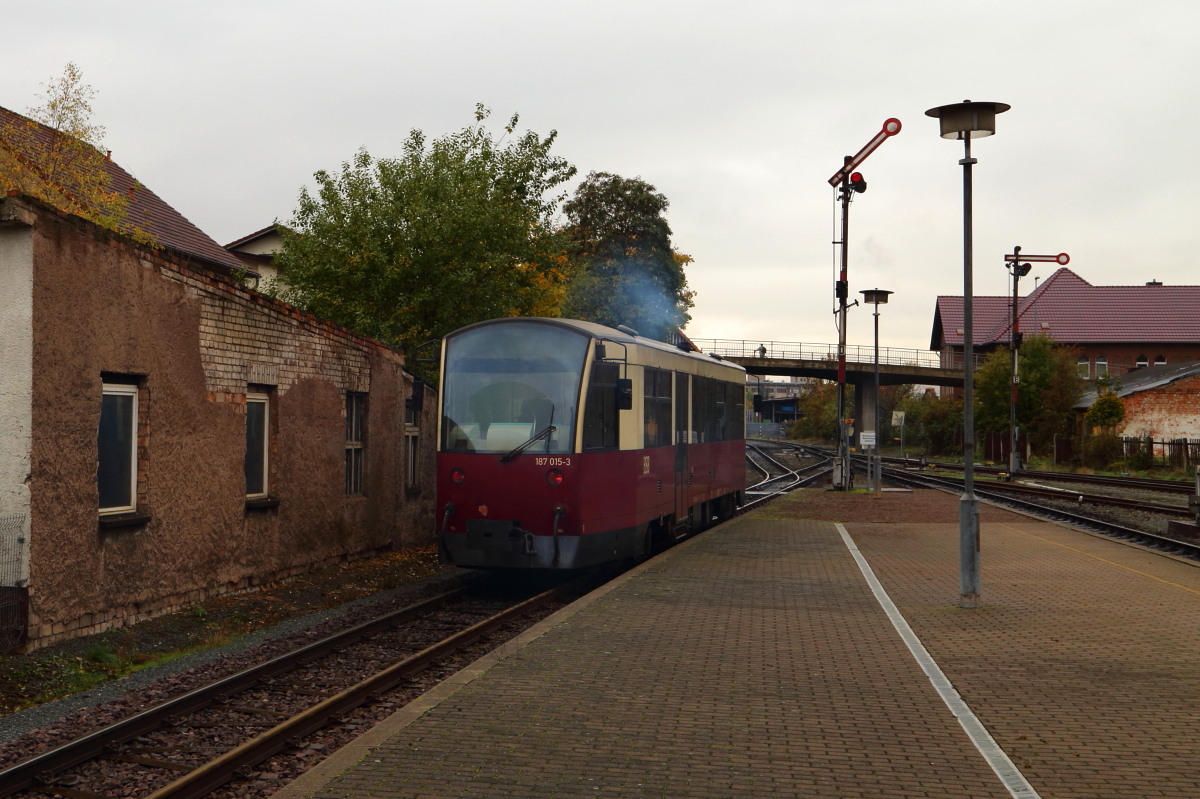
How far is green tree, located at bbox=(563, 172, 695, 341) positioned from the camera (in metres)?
55.8

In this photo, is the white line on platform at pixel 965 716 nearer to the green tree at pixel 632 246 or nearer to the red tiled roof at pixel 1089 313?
the green tree at pixel 632 246

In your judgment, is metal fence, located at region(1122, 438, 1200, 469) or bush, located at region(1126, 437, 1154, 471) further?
bush, located at region(1126, 437, 1154, 471)

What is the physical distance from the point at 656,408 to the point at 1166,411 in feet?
150

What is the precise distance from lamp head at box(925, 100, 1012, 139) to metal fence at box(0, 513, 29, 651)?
912 cm

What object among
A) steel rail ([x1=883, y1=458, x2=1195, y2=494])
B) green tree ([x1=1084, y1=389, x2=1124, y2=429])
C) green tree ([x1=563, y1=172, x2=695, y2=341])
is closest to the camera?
steel rail ([x1=883, y1=458, x2=1195, y2=494])

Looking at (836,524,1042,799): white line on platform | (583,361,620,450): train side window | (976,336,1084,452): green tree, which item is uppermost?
(976,336,1084,452): green tree

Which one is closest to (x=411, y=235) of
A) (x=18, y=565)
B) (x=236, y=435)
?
(x=236, y=435)

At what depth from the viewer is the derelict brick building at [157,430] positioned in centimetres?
880

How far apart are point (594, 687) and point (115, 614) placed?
4896 millimetres

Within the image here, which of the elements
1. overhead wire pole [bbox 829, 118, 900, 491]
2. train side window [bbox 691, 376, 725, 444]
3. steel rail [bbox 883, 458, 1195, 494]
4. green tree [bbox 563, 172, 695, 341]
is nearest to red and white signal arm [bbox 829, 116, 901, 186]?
overhead wire pole [bbox 829, 118, 900, 491]

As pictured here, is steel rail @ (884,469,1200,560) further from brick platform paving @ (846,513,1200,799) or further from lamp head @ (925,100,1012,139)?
lamp head @ (925,100,1012,139)

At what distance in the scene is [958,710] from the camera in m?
6.82

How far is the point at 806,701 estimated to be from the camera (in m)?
7.04

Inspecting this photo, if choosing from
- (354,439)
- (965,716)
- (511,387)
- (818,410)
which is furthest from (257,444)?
(818,410)
